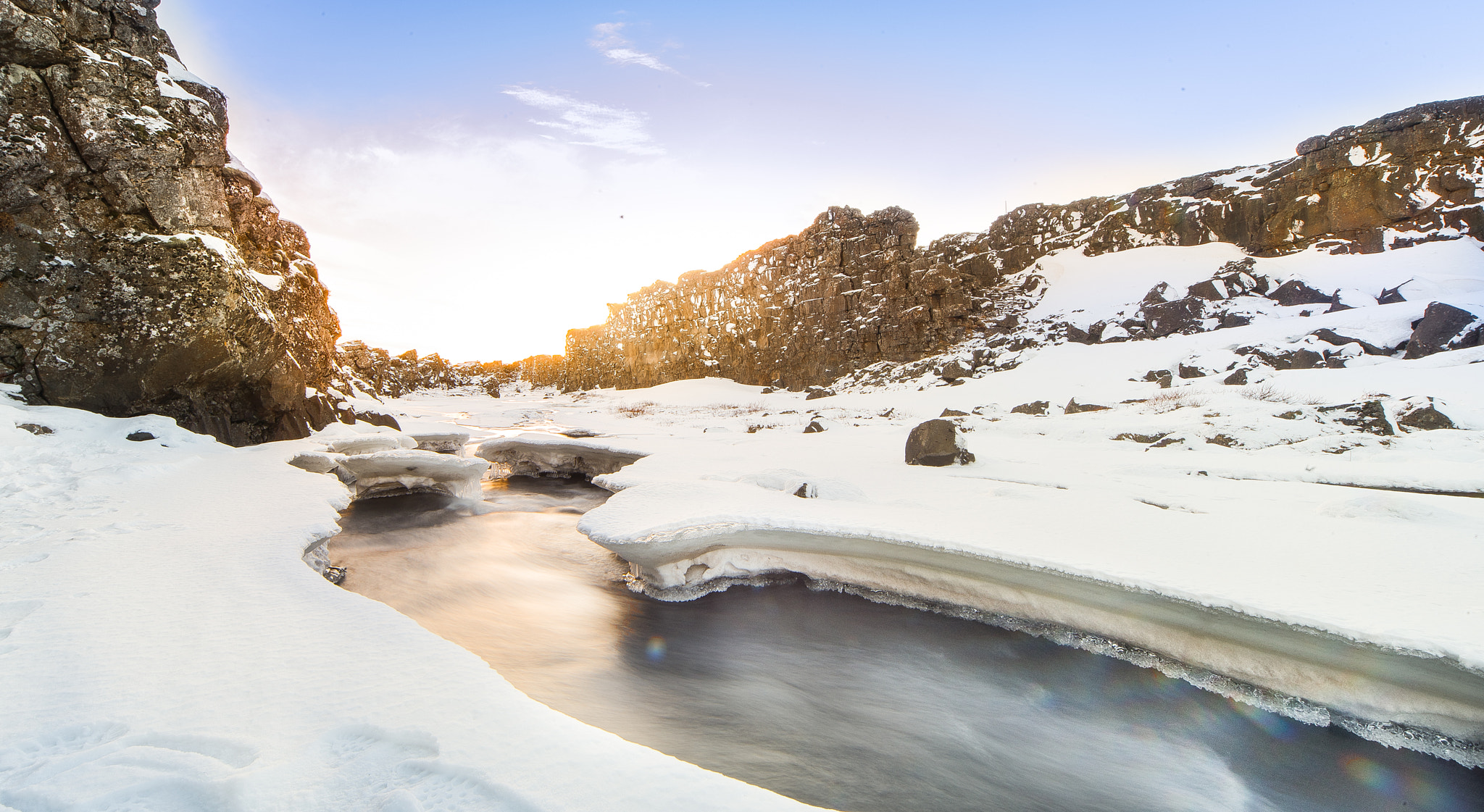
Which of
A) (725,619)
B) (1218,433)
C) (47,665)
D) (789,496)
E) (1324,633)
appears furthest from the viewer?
(1218,433)

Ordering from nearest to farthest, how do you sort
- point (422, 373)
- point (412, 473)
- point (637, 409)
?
1. point (412, 473)
2. point (637, 409)
3. point (422, 373)

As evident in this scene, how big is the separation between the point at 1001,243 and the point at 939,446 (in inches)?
1201

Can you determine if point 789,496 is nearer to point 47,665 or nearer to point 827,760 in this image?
point 827,760

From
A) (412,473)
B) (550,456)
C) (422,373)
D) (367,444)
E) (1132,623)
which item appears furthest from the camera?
(422,373)

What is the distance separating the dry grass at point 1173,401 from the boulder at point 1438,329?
5.67 metres

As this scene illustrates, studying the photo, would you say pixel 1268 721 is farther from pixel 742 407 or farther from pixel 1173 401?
pixel 742 407

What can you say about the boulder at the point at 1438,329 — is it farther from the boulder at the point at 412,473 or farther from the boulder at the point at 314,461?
the boulder at the point at 314,461

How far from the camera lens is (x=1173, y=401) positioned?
12.4 metres

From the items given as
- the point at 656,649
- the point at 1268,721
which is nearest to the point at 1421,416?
the point at 1268,721

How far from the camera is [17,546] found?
3.72m

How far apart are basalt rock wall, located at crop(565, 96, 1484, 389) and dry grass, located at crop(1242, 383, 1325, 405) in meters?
17.2

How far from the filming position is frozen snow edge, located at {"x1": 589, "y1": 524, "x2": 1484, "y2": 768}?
3.21m

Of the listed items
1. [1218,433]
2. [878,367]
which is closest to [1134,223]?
[878,367]

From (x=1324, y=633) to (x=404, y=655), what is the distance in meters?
4.89
